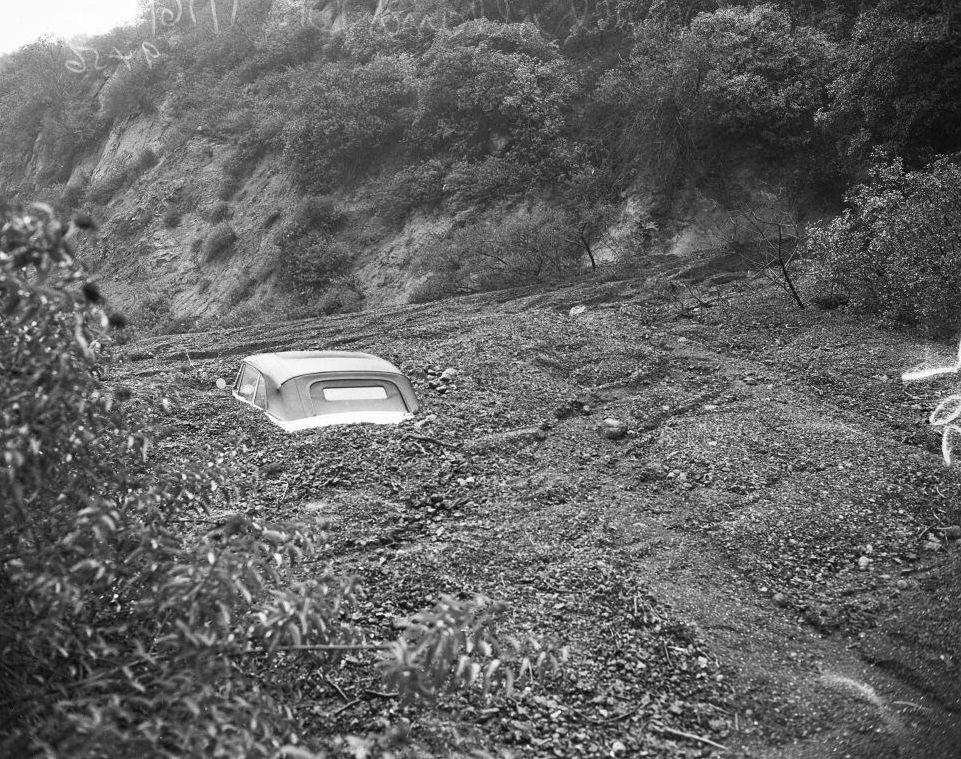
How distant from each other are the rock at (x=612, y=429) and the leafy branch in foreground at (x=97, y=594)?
526 cm

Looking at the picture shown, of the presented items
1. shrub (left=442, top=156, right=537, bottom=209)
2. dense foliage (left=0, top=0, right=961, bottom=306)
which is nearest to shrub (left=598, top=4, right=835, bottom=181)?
dense foliage (left=0, top=0, right=961, bottom=306)

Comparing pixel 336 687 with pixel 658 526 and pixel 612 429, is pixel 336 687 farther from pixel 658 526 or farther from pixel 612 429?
pixel 612 429

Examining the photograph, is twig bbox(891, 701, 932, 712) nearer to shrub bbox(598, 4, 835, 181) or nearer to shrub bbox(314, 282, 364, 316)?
shrub bbox(598, 4, 835, 181)

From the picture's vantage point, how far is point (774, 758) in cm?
397

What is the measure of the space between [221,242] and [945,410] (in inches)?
846

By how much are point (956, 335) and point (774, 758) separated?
7.17 m

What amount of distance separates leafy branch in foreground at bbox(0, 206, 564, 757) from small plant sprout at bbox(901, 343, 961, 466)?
625cm

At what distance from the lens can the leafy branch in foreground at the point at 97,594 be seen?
7.03ft

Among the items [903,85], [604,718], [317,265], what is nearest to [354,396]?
[604,718]

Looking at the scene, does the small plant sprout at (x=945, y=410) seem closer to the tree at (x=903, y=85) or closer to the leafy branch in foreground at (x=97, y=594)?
the tree at (x=903, y=85)

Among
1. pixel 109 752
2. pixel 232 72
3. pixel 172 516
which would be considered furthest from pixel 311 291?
pixel 109 752

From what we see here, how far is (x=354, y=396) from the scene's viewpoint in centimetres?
722

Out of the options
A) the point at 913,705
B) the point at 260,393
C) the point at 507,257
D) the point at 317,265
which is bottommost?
the point at 317,265

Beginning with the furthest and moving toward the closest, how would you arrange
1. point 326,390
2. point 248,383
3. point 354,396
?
point 248,383
point 354,396
point 326,390
